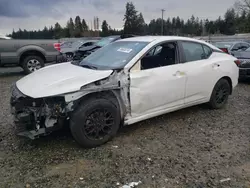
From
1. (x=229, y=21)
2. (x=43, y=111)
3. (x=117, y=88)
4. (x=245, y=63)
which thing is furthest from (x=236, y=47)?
(x=229, y=21)

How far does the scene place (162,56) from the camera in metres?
4.62

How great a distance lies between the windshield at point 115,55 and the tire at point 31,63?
5363mm

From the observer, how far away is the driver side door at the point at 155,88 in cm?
364

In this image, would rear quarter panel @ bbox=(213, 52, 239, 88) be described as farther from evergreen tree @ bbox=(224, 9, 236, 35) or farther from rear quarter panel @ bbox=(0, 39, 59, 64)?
evergreen tree @ bbox=(224, 9, 236, 35)

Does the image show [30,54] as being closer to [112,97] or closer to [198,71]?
[112,97]

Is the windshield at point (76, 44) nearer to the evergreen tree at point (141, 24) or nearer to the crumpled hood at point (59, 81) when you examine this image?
the crumpled hood at point (59, 81)

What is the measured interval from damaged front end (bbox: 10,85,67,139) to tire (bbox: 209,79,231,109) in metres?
3.12

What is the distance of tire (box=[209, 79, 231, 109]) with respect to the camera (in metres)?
4.86

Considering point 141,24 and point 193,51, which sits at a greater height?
point 141,24

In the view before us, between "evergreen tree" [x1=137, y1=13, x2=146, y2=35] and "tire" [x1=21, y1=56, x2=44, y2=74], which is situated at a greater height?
"evergreen tree" [x1=137, y1=13, x2=146, y2=35]

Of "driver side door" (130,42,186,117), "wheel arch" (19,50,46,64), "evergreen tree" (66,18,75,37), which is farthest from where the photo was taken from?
"evergreen tree" (66,18,75,37)

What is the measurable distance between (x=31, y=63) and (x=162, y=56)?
6.17 meters

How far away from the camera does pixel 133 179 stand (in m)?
2.73

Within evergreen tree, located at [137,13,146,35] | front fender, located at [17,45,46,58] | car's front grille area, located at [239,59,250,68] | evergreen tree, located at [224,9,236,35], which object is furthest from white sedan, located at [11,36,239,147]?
evergreen tree, located at [137,13,146,35]
